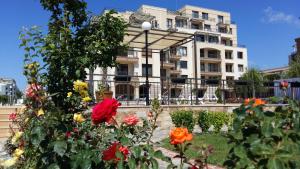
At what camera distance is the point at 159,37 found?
50.1 ft

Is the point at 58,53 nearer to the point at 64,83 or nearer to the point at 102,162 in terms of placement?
the point at 64,83

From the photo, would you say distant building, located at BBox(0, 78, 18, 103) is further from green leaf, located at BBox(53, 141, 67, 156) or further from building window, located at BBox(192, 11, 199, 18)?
building window, located at BBox(192, 11, 199, 18)

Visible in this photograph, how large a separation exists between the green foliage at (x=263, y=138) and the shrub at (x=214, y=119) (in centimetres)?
728

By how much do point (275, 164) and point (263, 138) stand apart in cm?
25

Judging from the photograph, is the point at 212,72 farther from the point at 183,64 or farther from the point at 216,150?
the point at 216,150

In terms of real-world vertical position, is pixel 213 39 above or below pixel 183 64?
above

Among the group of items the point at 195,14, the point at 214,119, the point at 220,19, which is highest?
the point at 220,19

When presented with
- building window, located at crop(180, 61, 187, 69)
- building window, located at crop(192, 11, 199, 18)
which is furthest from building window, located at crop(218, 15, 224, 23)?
building window, located at crop(180, 61, 187, 69)

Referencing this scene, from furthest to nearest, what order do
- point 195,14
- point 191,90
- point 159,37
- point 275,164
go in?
point 195,14 < point 159,37 < point 191,90 < point 275,164

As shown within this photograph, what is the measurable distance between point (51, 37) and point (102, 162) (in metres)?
3.02

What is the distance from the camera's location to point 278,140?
1.69 m

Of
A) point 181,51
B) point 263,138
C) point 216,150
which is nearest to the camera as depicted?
point 263,138

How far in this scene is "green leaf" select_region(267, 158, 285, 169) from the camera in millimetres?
1424

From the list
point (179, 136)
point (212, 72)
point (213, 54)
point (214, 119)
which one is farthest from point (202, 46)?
point (179, 136)
